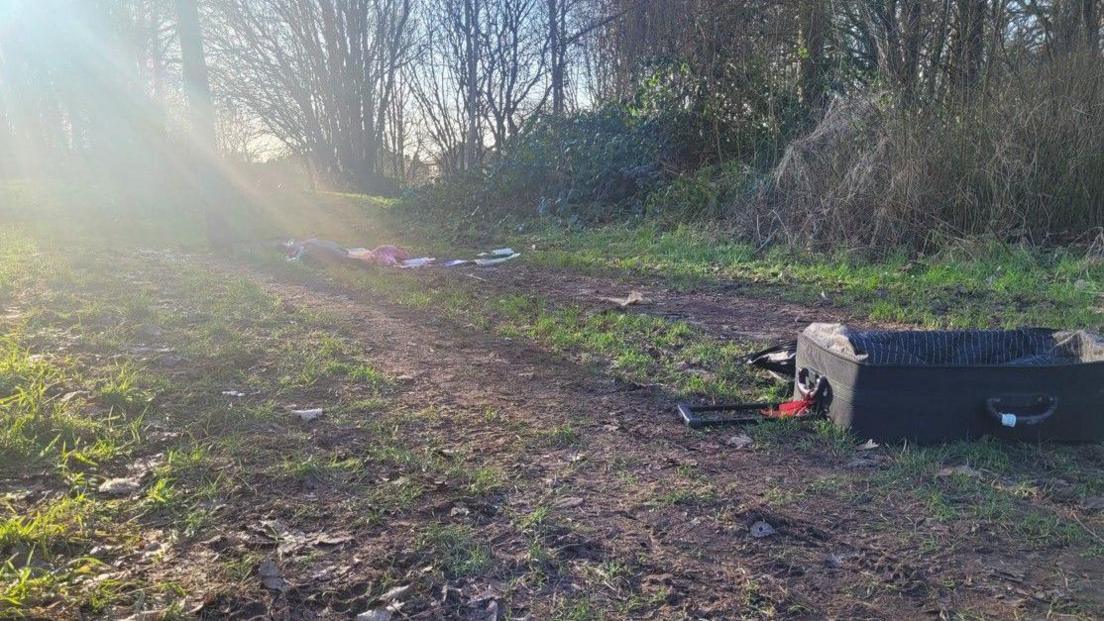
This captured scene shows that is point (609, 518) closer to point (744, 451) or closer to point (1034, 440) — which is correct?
point (744, 451)

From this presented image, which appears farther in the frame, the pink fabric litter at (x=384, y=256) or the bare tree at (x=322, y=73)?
the bare tree at (x=322, y=73)

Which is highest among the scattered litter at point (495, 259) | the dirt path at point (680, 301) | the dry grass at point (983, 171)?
the dry grass at point (983, 171)

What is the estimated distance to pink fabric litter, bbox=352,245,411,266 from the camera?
7.86 metres

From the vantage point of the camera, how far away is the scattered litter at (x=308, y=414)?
3.22 meters

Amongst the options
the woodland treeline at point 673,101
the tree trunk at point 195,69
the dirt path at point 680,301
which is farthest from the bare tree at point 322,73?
the dirt path at point 680,301

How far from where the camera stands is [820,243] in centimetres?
710

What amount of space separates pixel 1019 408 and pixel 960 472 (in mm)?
406

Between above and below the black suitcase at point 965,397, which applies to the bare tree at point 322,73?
above

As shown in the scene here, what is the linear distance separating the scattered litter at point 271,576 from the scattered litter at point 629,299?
3803mm

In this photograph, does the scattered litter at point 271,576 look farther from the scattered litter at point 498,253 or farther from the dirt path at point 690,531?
the scattered litter at point 498,253

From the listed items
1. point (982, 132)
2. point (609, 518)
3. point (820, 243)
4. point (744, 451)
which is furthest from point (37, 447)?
point (982, 132)

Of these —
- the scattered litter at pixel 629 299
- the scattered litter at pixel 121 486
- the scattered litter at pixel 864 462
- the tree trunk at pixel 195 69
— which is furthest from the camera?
the tree trunk at pixel 195 69

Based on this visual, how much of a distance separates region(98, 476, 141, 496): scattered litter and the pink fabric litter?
5.33 m

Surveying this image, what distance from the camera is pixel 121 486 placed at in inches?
100
